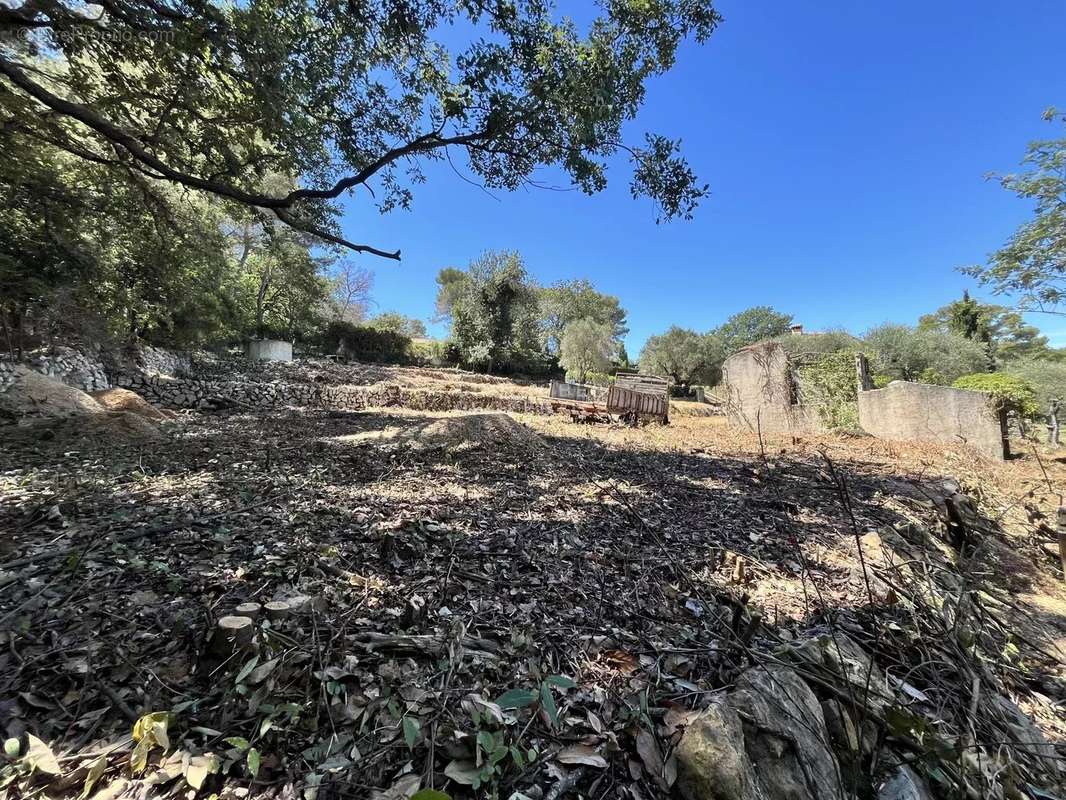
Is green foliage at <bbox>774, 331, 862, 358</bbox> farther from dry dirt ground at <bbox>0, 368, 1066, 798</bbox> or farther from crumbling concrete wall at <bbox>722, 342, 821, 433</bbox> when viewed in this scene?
dry dirt ground at <bbox>0, 368, 1066, 798</bbox>

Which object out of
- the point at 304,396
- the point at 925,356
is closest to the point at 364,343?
the point at 304,396

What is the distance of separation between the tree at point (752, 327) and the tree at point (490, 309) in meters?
27.6

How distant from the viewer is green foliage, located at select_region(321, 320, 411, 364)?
19.5 m

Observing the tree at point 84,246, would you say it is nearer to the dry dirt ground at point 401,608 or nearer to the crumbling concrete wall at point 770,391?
the dry dirt ground at point 401,608

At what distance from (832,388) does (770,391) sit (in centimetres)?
A: 136

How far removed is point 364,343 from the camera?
66.5 feet

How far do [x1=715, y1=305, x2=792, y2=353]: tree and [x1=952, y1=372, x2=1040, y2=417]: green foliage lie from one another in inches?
1179

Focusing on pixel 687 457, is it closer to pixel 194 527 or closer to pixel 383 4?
pixel 194 527

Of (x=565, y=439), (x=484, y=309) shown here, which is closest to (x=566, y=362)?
(x=484, y=309)

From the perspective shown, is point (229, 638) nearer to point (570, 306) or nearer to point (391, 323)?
point (391, 323)

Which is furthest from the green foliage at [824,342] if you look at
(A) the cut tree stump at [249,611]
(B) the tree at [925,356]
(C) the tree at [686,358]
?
(A) the cut tree stump at [249,611]

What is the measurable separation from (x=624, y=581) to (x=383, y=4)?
5.87 meters

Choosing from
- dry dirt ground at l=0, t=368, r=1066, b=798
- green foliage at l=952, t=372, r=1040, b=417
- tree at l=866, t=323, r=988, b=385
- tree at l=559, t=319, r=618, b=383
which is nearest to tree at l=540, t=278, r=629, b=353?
tree at l=559, t=319, r=618, b=383

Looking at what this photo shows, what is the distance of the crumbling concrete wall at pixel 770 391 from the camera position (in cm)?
997
